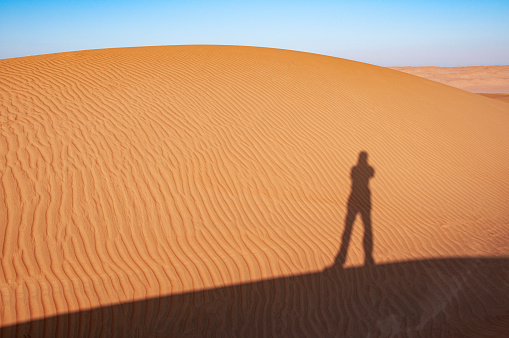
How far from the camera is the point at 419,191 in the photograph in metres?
8.05

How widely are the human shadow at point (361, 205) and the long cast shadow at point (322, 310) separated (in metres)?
0.36

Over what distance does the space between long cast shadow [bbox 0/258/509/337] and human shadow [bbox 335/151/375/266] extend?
36cm

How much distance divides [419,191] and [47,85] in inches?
352

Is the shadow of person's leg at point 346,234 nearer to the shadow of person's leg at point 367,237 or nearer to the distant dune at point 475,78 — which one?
the shadow of person's leg at point 367,237

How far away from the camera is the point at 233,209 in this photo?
6.30 m

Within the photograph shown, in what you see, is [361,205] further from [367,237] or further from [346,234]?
[346,234]

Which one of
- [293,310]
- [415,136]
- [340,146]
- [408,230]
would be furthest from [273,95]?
[293,310]

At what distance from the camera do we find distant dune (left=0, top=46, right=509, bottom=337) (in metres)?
4.40

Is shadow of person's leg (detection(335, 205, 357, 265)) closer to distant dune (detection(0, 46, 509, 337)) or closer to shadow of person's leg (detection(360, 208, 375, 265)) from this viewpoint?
distant dune (detection(0, 46, 509, 337))

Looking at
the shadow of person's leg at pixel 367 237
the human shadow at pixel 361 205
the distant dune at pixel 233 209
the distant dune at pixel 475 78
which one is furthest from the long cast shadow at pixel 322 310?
the distant dune at pixel 475 78

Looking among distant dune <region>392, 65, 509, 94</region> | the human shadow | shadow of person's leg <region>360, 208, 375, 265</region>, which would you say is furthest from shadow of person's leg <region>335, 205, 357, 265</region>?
distant dune <region>392, 65, 509, 94</region>

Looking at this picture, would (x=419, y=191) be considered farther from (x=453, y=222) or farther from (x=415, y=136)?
(x=415, y=136)

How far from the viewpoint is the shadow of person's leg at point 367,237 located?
5.58 metres

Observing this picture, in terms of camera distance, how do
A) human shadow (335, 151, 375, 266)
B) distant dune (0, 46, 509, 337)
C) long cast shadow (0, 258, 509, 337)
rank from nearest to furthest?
1. long cast shadow (0, 258, 509, 337)
2. distant dune (0, 46, 509, 337)
3. human shadow (335, 151, 375, 266)
